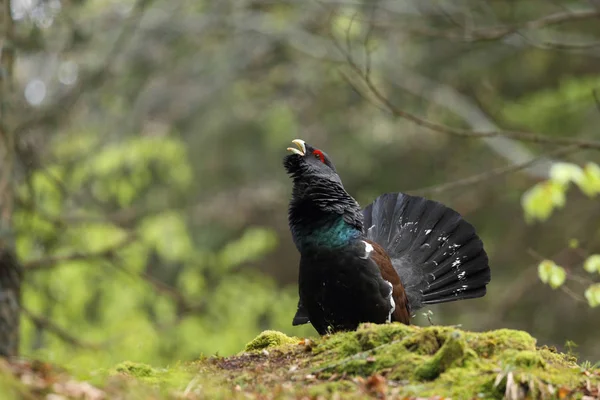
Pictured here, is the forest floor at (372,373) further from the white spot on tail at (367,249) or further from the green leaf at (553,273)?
the green leaf at (553,273)

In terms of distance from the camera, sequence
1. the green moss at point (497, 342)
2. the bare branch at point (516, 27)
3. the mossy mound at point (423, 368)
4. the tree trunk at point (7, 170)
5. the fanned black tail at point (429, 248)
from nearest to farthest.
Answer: the mossy mound at point (423, 368) < the green moss at point (497, 342) < the fanned black tail at point (429, 248) < the bare branch at point (516, 27) < the tree trunk at point (7, 170)

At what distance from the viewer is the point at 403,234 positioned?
22.0ft

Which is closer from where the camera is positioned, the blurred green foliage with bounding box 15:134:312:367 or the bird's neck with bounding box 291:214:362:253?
the bird's neck with bounding box 291:214:362:253

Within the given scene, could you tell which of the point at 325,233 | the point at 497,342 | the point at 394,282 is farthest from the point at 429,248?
the point at 497,342

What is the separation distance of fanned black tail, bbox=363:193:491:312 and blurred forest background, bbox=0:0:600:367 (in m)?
3.50

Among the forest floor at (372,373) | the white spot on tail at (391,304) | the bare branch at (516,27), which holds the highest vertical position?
the bare branch at (516,27)

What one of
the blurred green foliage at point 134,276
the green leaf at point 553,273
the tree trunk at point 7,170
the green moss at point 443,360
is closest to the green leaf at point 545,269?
the green leaf at point 553,273

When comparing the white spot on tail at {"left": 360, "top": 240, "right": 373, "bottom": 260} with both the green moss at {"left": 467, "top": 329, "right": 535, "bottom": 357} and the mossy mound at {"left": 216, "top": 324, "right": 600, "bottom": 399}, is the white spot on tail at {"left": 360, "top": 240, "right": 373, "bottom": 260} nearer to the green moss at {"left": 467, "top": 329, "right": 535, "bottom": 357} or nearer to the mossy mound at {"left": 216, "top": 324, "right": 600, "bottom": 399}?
the mossy mound at {"left": 216, "top": 324, "right": 600, "bottom": 399}

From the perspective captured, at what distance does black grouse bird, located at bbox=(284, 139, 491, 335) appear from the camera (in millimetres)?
5324

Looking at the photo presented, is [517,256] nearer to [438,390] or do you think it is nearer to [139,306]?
[139,306]

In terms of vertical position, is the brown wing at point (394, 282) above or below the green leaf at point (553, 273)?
below

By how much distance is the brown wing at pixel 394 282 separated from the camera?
5.61 metres

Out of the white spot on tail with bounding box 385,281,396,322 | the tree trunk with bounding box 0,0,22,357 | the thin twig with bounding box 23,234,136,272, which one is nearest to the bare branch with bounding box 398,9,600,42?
the white spot on tail with bounding box 385,281,396,322

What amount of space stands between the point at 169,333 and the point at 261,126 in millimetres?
4232
